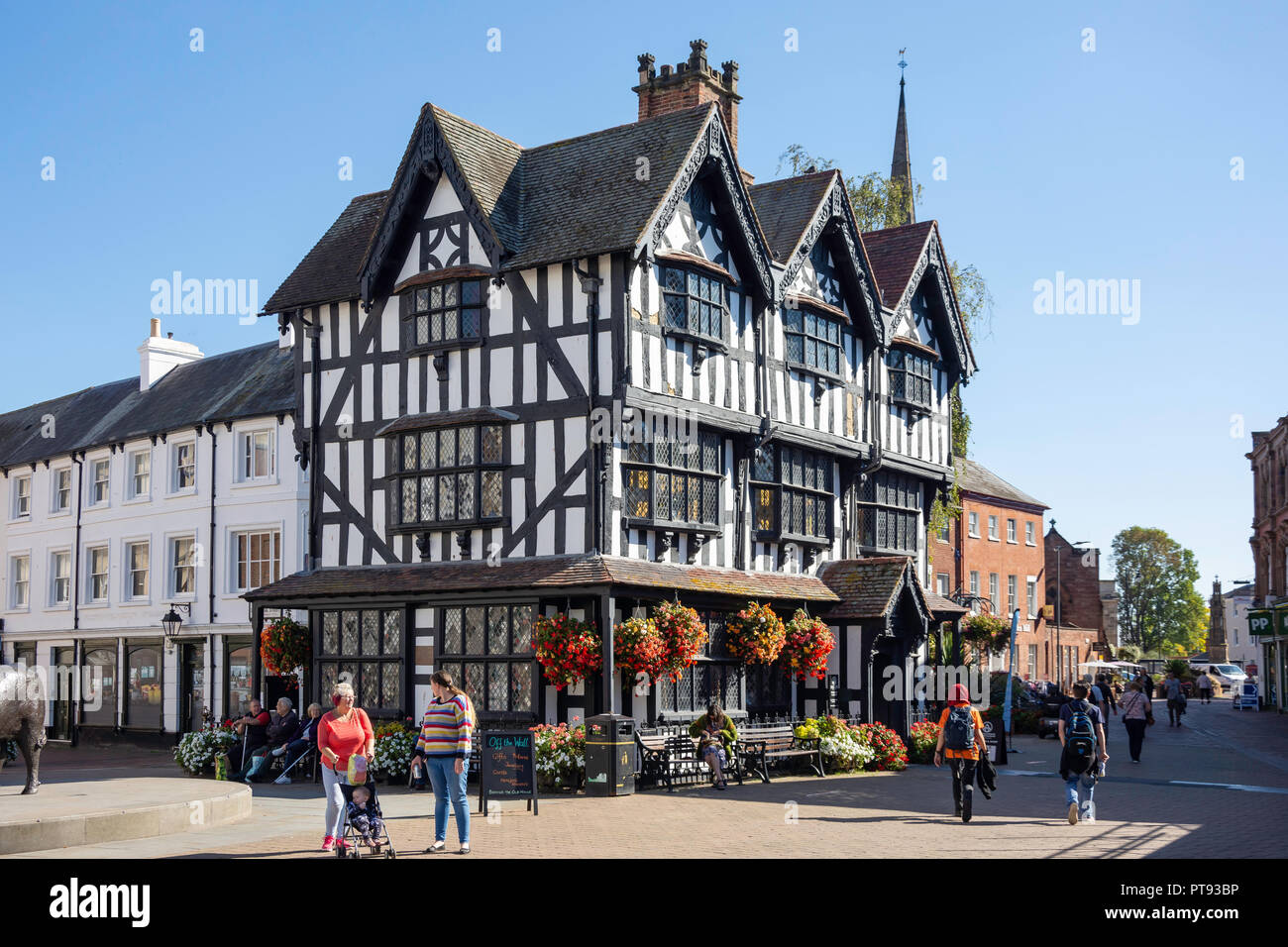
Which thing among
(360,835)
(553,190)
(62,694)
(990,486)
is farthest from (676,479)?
(990,486)

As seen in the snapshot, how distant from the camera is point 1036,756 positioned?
29.5m

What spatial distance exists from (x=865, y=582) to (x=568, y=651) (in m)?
8.15

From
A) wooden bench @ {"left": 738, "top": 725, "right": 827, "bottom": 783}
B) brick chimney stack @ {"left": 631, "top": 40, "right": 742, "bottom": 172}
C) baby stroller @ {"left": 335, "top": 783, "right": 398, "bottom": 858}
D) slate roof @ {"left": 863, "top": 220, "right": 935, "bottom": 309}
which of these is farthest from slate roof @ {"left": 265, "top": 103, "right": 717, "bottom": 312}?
baby stroller @ {"left": 335, "top": 783, "right": 398, "bottom": 858}

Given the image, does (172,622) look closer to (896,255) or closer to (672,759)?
(672,759)

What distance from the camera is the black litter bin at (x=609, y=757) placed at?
66.2 ft

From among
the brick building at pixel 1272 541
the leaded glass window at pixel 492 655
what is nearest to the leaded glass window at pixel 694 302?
the leaded glass window at pixel 492 655

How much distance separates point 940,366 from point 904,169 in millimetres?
17643

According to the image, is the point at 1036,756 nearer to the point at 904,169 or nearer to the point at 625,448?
the point at 625,448

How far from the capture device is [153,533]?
34.8 metres

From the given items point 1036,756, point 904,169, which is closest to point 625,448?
point 1036,756

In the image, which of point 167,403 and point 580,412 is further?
point 167,403

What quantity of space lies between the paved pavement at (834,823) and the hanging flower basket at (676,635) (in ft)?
6.87

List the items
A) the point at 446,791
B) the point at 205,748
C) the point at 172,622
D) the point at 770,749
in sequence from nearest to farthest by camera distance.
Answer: the point at 446,791, the point at 770,749, the point at 205,748, the point at 172,622
